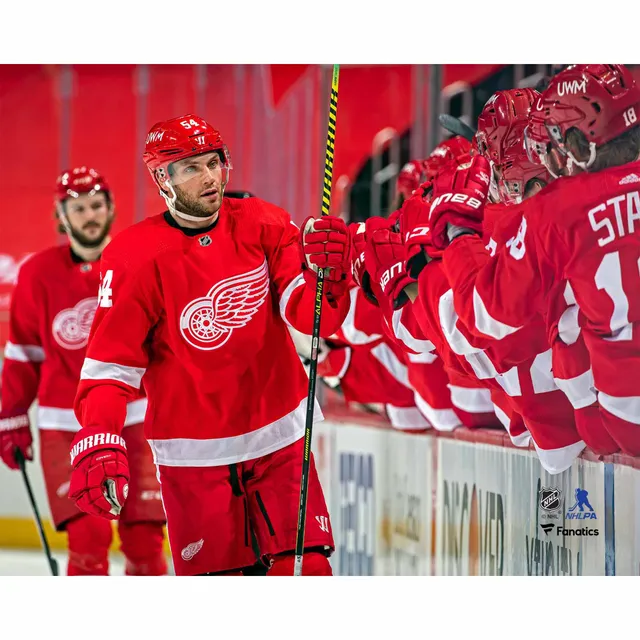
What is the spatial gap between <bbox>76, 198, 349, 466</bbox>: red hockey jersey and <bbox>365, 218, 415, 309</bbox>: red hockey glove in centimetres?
19

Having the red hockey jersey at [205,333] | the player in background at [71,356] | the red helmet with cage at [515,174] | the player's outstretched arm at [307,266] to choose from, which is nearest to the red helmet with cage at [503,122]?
the red helmet with cage at [515,174]

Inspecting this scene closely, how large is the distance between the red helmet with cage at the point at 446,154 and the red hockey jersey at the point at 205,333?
67 cm

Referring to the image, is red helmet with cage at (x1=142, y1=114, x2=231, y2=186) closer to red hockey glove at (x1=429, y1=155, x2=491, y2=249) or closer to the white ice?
red hockey glove at (x1=429, y1=155, x2=491, y2=249)

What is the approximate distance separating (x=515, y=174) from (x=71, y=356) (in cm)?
154

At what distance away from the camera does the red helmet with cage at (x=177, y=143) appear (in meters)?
3.24

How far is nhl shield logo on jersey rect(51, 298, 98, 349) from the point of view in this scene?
3670mm

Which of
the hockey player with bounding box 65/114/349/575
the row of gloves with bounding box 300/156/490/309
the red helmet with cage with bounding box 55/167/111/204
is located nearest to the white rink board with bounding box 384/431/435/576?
the hockey player with bounding box 65/114/349/575

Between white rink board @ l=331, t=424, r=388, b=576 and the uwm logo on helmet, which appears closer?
the uwm logo on helmet

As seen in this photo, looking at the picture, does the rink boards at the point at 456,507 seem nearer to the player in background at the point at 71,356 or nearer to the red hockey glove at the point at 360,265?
the player in background at the point at 71,356

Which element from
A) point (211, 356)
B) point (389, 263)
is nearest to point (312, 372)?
point (211, 356)

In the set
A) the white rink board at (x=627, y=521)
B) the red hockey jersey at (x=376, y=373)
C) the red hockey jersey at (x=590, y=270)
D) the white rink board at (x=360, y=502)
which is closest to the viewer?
the red hockey jersey at (x=590, y=270)

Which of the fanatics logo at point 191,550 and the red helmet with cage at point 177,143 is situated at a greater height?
the red helmet with cage at point 177,143

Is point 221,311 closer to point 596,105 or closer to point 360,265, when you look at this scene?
point 360,265
